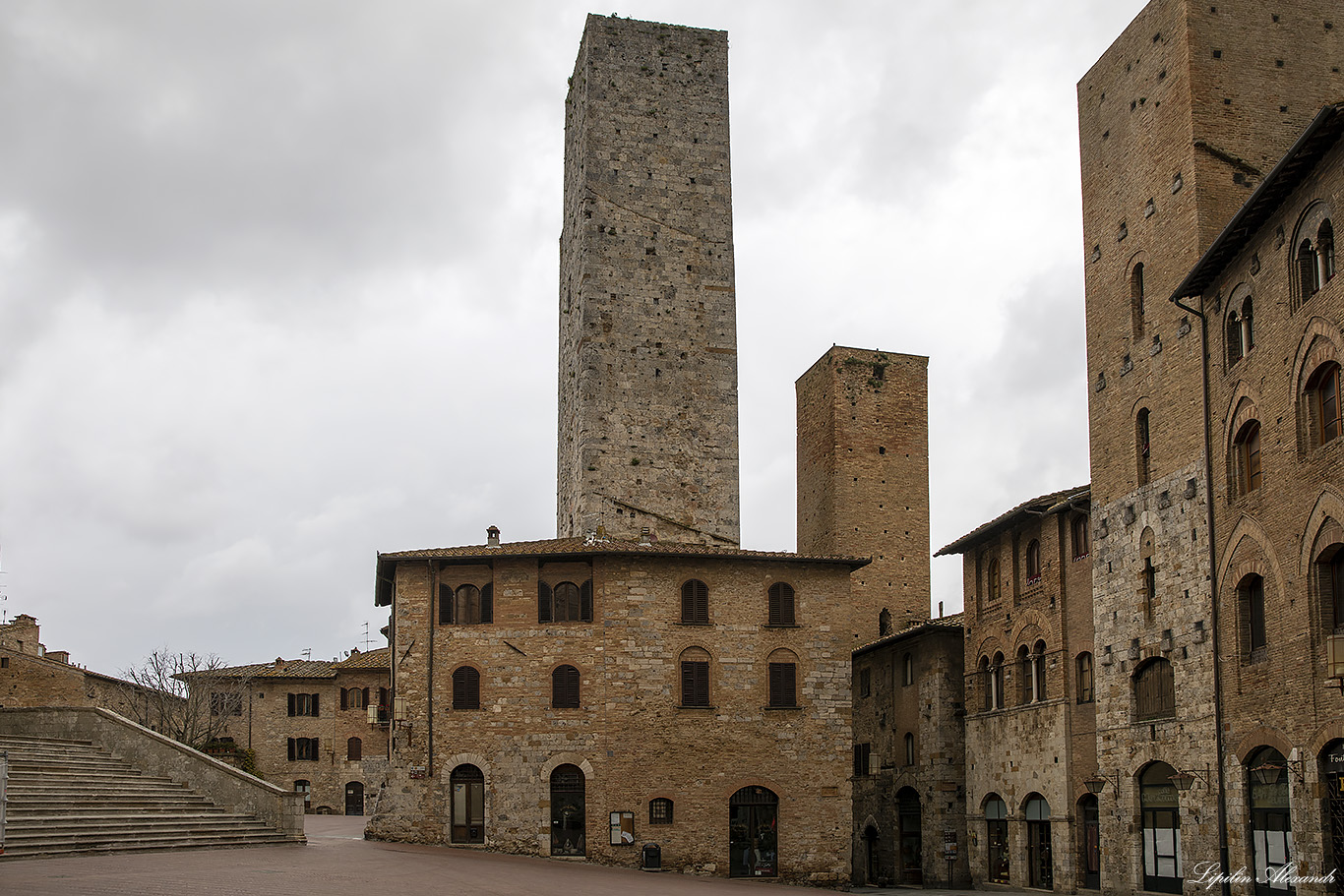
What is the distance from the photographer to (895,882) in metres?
38.2

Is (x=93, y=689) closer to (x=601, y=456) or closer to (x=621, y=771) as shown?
(x=601, y=456)

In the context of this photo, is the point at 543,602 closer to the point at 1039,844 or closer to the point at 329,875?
the point at 1039,844

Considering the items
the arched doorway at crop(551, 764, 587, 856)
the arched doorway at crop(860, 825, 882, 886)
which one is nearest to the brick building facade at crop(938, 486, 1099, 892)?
the arched doorway at crop(860, 825, 882, 886)

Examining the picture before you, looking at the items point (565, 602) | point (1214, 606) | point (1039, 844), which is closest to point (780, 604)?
point (565, 602)

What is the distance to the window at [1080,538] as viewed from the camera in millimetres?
29297

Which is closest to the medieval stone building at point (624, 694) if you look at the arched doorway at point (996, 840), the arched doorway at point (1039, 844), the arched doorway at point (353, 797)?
the arched doorway at point (996, 840)

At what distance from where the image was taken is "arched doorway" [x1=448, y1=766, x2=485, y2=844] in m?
31.6

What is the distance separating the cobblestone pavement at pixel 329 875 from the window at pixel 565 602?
623cm

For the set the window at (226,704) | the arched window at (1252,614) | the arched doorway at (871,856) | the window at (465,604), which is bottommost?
the arched doorway at (871,856)

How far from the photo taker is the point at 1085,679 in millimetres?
28969

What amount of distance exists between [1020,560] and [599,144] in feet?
59.4

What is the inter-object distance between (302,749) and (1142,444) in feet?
134

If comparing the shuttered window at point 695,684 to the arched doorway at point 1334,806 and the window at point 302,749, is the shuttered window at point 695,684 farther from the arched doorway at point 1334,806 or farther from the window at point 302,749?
the window at point 302,749

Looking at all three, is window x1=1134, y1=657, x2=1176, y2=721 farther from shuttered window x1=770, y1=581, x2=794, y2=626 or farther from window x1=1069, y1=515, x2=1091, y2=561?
shuttered window x1=770, y1=581, x2=794, y2=626
